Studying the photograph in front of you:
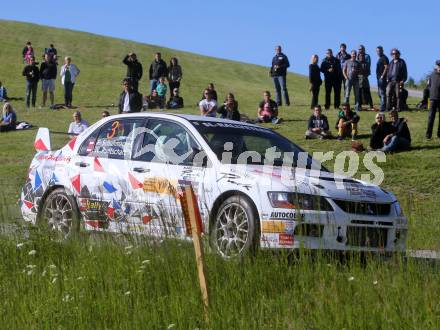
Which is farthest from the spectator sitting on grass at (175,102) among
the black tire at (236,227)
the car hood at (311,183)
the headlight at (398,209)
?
the black tire at (236,227)

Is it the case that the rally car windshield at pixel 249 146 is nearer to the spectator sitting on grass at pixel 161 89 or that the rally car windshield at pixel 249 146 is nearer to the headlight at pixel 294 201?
the headlight at pixel 294 201

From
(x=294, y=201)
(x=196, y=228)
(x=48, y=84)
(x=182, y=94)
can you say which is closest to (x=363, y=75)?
(x=48, y=84)

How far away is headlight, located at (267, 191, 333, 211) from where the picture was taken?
8.66 meters

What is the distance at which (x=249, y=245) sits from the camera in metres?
8.56

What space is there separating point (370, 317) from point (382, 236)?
2.95m

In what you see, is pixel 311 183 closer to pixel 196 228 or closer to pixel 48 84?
pixel 196 228

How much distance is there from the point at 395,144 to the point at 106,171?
10727 mm

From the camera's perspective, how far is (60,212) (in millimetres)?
10555

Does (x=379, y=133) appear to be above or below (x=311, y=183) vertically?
above

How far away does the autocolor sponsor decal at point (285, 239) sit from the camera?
8562mm

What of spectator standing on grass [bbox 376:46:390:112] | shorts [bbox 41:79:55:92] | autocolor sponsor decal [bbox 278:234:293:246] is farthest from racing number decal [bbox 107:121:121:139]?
shorts [bbox 41:79:55:92]

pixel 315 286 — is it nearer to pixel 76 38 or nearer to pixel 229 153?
pixel 229 153

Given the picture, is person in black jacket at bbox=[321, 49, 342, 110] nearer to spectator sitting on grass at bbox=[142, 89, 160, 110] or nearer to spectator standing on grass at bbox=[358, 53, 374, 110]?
spectator standing on grass at bbox=[358, 53, 374, 110]

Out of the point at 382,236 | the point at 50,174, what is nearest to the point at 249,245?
the point at 382,236
